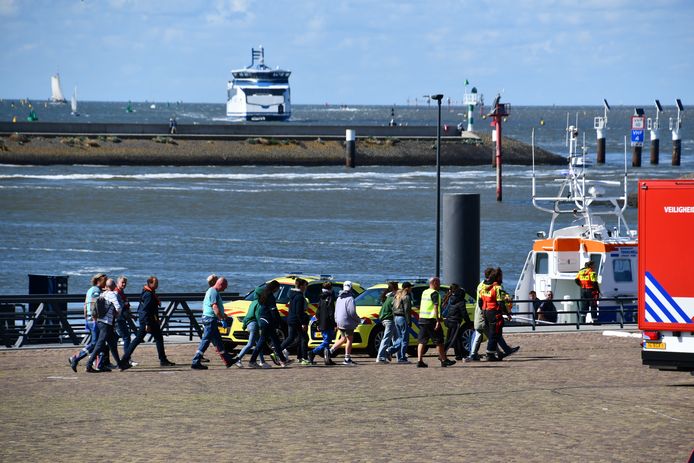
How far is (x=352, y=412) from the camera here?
1694 centimetres

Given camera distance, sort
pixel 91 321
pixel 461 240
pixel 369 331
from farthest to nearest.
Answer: pixel 461 240
pixel 369 331
pixel 91 321

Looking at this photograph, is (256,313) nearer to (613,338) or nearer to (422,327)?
(422,327)

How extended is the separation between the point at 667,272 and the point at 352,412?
4926mm

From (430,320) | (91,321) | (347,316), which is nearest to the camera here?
(91,321)

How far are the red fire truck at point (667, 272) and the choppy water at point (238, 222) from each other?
82.5 feet

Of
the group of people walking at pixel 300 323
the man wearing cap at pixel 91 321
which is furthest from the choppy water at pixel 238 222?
the man wearing cap at pixel 91 321

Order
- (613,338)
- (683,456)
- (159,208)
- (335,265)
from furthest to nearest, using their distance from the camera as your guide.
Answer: (159,208), (335,265), (613,338), (683,456)

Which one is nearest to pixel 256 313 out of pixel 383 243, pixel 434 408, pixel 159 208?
pixel 434 408

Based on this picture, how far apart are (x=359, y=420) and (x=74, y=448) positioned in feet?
12.1

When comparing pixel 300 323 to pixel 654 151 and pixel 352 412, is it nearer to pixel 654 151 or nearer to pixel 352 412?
pixel 352 412

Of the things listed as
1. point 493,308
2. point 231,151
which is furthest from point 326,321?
point 231,151

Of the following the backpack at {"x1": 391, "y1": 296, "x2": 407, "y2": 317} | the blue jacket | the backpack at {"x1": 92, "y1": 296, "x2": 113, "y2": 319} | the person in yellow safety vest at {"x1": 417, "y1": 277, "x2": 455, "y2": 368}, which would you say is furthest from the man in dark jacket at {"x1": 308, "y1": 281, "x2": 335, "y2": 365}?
the backpack at {"x1": 92, "y1": 296, "x2": 113, "y2": 319}

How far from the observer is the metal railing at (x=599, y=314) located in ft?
94.9

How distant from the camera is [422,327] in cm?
2252
